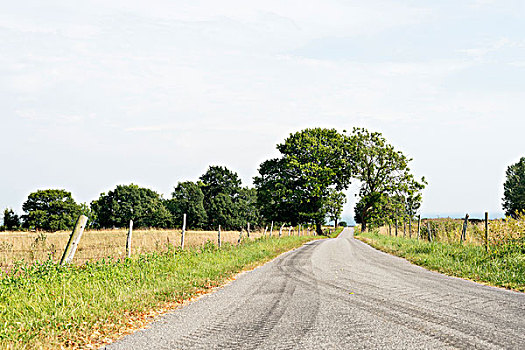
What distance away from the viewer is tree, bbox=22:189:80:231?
6838 cm

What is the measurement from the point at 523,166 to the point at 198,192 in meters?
62.3

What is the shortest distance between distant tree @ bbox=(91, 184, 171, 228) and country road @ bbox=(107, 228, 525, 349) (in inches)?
2800

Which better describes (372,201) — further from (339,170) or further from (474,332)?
(474,332)

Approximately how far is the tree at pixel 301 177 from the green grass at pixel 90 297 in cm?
3084

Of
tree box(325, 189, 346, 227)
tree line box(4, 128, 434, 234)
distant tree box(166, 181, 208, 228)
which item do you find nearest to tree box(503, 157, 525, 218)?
tree line box(4, 128, 434, 234)

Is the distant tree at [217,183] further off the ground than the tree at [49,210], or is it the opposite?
the distant tree at [217,183]

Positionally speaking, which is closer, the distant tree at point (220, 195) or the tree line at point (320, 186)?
the tree line at point (320, 186)

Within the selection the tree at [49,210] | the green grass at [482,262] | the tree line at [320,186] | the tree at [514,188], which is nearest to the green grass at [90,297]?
the green grass at [482,262]

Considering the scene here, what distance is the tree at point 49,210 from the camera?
A: 68.4 m

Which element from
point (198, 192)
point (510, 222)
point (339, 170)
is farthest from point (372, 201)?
point (198, 192)

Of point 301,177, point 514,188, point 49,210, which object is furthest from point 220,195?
point 514,188

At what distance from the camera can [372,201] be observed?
49.8 metres

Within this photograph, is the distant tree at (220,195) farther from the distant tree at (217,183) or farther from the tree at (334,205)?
the tree at (334,205)

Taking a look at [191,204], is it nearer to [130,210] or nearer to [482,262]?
[130,210]
